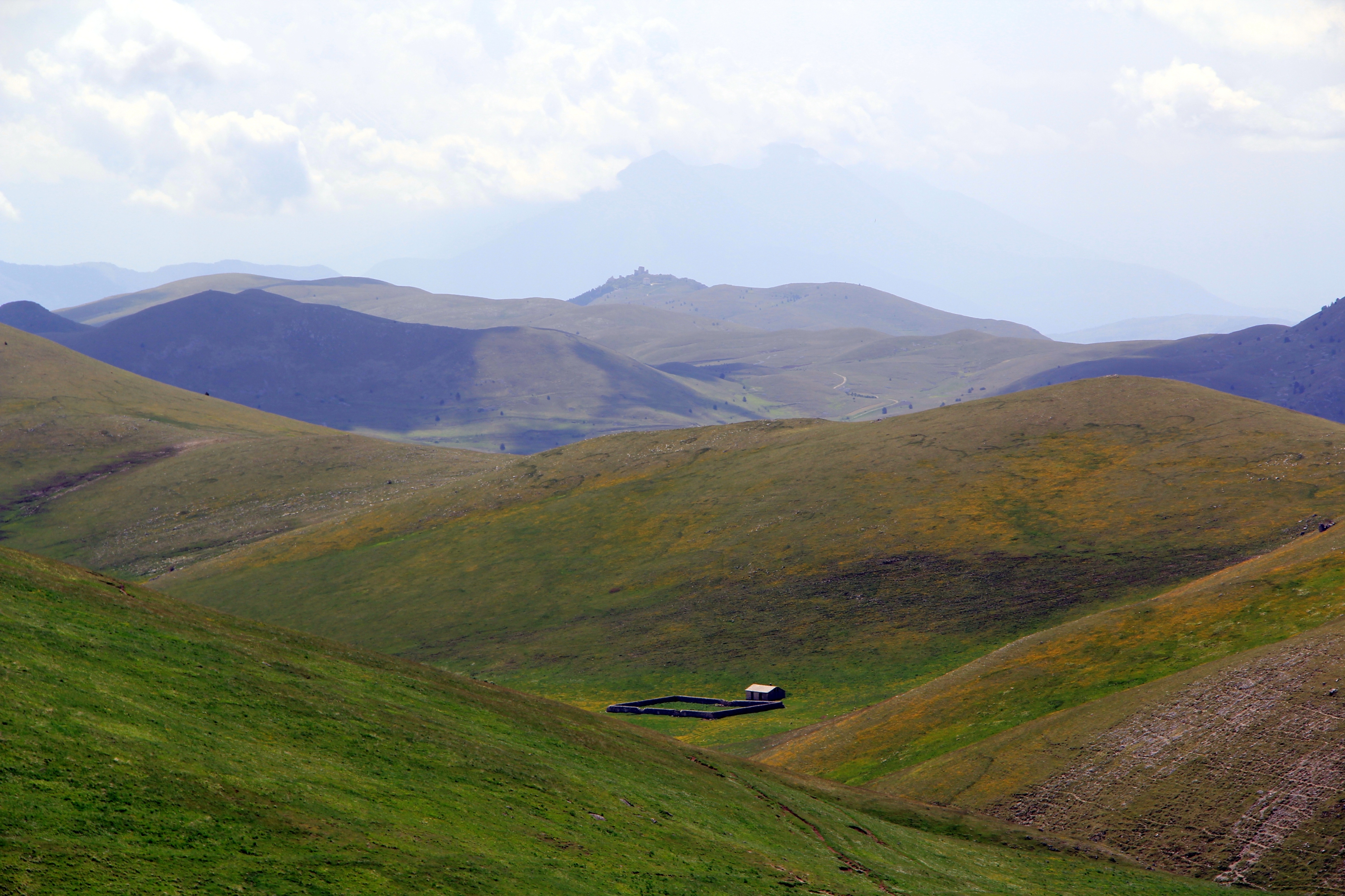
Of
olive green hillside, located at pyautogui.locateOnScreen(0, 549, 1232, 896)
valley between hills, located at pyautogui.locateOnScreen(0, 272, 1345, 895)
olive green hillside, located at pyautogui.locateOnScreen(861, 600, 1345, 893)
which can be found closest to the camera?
olive green hillside, located at pyautogui.locateOnScreen(0, 549, 1232, 896)

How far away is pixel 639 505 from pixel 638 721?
52.9m

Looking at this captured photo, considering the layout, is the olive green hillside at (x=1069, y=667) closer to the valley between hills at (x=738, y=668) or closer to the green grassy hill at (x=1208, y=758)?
the green grassy hill at (x=1208, y=758)

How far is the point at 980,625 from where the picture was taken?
8869 centimetres

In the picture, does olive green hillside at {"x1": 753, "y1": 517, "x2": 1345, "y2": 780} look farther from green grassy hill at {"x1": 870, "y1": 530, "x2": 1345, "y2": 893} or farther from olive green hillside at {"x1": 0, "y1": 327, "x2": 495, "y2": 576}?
olive green hillside at {"x1": 0, "y1": 327, "x2": 495, "y2": 576}

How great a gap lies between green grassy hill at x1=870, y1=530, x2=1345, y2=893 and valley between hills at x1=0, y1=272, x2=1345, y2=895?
0.17m

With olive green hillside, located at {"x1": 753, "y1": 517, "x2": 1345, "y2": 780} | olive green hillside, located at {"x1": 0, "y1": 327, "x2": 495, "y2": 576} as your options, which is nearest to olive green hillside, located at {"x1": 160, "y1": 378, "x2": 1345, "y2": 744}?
olive green hillside, located at {"x1": 753, "y1": 517, "x2": 1345, "y2": 780}

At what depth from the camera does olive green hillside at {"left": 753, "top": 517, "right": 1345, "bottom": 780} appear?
2219 inches

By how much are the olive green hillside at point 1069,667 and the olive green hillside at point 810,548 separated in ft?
36.9

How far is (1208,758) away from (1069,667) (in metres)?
17.5

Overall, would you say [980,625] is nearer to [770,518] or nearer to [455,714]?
[770,518]

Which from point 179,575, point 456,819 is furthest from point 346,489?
point 456,819

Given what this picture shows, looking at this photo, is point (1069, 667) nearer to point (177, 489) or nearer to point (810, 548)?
point (810, 548)

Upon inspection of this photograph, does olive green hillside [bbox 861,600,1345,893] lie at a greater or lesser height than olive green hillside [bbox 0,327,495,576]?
lesser

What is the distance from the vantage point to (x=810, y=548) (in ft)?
357
